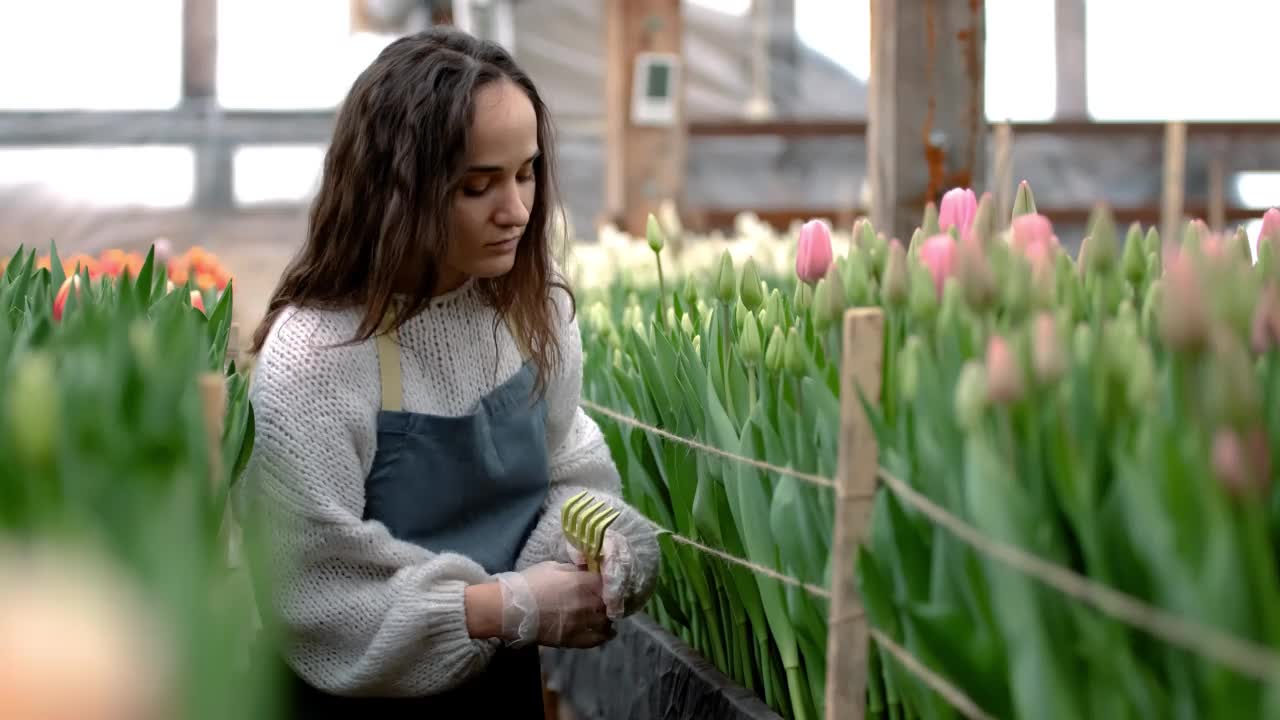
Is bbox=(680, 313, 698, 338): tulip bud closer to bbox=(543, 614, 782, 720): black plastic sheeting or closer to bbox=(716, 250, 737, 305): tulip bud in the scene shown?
bbox=(716, 250, 737, 305): tulip bud

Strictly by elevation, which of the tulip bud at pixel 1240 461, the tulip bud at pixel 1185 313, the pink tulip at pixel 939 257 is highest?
the pink tulip at pixel 939 257

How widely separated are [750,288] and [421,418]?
1.41 feet

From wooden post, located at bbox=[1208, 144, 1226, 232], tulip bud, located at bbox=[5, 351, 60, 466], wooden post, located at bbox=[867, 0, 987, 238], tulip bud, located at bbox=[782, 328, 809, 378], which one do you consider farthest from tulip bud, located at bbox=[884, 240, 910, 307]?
wooden post, located at bbox=[1208, 144, 1226, 232]

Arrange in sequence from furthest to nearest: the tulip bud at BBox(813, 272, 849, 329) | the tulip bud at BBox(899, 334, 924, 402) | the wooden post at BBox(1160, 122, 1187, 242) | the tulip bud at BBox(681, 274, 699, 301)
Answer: the wooden post at BBox(1160, 122, 1187, 242), the tulip bud at BBox(681, 274, 699, 301), the tulip bud at BBox(813, 272, 849, 329), the tulip bud at BBox(899, 334, 924, 402)

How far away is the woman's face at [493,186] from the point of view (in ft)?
5.08

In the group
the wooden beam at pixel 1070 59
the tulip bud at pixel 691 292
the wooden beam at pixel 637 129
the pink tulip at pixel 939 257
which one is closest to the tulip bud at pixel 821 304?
the pink tulip at pixel 939 257

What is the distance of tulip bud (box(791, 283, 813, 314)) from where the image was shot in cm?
169

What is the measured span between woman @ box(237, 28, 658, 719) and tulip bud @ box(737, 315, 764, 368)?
217 millimetres

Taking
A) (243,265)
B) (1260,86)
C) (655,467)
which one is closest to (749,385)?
(655,467)

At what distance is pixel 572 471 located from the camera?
178cm

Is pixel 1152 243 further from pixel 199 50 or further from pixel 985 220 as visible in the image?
pixel 199 50

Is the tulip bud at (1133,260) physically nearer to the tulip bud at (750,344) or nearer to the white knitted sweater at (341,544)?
the tulip bud at (750,344)

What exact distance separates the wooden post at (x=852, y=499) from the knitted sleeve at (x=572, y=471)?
0.38 metres

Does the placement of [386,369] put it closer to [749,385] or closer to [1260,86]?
[749,385]
